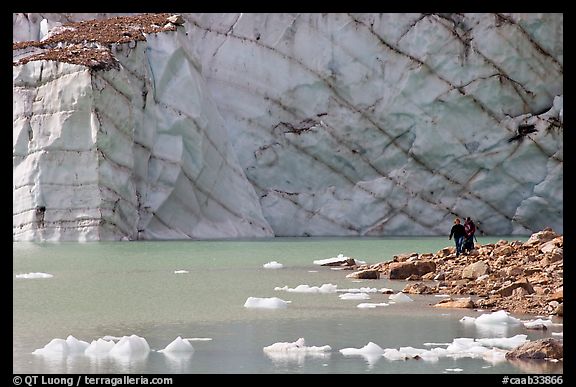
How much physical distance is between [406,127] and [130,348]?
25609 millimetres

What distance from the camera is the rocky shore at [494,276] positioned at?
11.3 metres

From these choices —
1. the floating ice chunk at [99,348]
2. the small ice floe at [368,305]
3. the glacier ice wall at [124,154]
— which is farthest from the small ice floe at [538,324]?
A: the glacier ice wall at [124,154]

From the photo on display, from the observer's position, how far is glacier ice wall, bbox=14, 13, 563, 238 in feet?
105

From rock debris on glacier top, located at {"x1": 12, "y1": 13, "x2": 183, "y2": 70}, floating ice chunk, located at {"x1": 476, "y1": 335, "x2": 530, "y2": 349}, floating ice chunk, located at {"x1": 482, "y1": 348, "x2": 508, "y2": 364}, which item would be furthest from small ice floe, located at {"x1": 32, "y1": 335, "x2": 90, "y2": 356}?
rock debris on glacier top, located at {"x1": 12, "y1": 13, "x2": 183, "y2": 70}

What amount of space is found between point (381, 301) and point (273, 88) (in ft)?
72.9

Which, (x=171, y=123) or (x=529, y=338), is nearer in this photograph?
(x=529, y=338)

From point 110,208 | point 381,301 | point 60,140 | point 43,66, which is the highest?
point 43,66

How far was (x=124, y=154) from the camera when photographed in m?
27.9

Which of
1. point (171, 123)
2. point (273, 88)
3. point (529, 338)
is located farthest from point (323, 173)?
point (529, 338)

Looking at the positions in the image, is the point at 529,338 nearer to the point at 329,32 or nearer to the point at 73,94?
the point at 73,94

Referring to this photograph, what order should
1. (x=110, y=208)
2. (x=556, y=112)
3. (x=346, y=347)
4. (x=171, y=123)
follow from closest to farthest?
1. (x=346, y=347)
2. (x=110, y=208)
3. (x=171, y=123)
4. (x=556, y=112)

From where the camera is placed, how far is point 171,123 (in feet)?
97.3

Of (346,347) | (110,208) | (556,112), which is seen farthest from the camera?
(556,112)

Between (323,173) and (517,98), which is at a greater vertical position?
(517,98)
